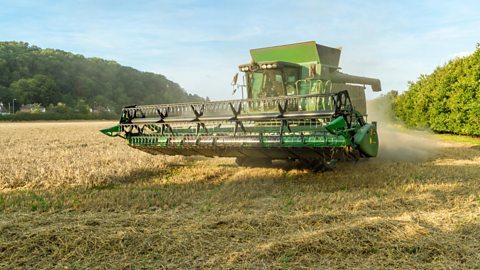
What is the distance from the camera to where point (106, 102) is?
6719cm

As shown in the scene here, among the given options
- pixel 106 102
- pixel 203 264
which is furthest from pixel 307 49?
pixel 106 102

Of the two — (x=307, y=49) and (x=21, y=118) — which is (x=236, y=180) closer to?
(x=307, y=49)

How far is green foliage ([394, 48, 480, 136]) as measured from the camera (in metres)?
15.1

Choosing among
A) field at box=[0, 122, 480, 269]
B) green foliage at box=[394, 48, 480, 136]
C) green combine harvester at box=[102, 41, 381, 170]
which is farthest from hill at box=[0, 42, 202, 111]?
field at box=[0, 122, 480, 269]

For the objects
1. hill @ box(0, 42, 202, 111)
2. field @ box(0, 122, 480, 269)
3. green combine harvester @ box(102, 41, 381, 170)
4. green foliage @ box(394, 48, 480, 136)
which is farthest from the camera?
hill @ box(0, 42, 202, 111)

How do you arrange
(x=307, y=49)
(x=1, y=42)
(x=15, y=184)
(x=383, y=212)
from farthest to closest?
(x=1, y=42) < (x=307, y=49) < (x=15, y=184) < (x=383, y=212)

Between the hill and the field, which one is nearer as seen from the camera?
the field

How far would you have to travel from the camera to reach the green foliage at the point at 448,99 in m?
15.1

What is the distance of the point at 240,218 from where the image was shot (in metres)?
3.74

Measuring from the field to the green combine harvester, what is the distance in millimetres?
470

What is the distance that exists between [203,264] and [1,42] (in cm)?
9133

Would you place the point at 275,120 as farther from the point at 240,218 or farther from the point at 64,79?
the point at 64,79

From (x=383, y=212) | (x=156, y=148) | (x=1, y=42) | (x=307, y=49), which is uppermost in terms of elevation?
(x=1, y=42)

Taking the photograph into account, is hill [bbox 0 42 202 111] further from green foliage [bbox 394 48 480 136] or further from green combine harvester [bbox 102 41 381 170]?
green combine harvester [bbox 102 41 381 170]
